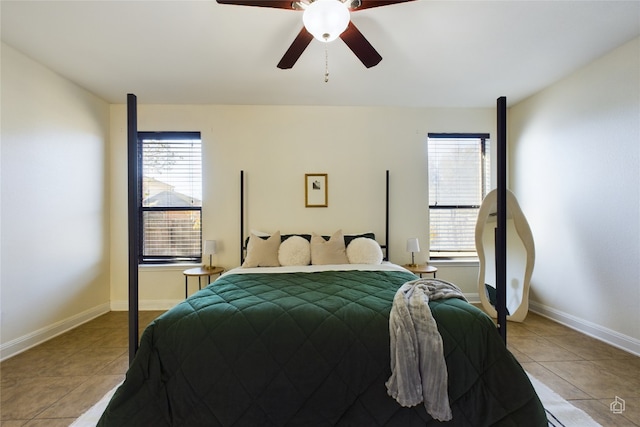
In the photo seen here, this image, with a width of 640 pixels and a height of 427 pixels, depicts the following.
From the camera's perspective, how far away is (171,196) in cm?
354

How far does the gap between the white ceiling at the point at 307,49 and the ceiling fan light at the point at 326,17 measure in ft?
2.06

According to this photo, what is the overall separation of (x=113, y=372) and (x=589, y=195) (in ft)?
14.5

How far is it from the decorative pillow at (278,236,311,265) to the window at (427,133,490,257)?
5.92ft

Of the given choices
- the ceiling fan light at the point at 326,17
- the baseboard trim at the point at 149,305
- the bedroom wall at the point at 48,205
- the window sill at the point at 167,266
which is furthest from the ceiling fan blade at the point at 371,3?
the baseboard trim at the point at 149,305

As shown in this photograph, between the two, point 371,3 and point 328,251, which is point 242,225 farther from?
point 371,3

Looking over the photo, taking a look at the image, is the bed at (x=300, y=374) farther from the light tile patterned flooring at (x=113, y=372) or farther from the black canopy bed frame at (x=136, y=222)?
the light tile patterned flooring at (x=113, y=372)

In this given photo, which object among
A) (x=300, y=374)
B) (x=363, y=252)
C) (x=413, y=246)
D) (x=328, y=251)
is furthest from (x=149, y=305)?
(x=413, y=246)

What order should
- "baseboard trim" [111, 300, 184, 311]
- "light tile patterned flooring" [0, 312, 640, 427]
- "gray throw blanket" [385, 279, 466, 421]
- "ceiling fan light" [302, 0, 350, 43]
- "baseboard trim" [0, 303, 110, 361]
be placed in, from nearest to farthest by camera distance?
"gray throw blanket" [385, 279, 466, 421] < "ceiling fan light" [302, 0, 350, 43] < "light tile patterned flooring" [0, 312, 640, 427] < "baseboard trim" [0, 303, 110, 361] < "baseboard trim" [111, 300, 184, 311]

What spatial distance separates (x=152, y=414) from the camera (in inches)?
51.5

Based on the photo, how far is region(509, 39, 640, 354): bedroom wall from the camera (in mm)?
2305

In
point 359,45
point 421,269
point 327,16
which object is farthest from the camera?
point 421,269

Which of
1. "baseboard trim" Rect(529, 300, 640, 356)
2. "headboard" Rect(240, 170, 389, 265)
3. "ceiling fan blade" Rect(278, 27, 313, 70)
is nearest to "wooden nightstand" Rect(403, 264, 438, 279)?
"headboard" Rect(240, 170, 389, 265)

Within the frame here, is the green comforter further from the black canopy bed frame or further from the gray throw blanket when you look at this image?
the black canopy bed frame

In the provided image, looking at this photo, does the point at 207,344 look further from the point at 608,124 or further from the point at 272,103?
the point at 608,124
